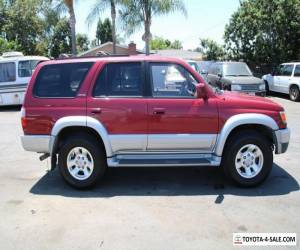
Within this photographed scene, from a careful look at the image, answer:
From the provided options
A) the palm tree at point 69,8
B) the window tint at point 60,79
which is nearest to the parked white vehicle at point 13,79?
the palm tree at point 69,8

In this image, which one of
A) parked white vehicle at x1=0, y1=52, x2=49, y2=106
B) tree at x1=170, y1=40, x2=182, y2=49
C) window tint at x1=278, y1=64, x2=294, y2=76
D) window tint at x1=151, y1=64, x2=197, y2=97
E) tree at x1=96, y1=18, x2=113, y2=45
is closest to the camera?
window tint at x1=151, y1=64, x2=197, y2=97

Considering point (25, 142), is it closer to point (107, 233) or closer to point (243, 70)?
point (107, 233)

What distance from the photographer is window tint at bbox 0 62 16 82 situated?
1614 cm

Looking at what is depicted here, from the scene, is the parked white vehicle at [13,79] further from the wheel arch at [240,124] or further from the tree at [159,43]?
the tree at [159,43]

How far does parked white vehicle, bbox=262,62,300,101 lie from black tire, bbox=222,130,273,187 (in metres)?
13.2

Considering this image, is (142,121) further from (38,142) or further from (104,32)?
(104,32)

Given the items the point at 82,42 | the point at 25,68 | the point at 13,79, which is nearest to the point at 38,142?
the point at 13,79

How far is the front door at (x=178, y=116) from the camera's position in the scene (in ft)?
20.1

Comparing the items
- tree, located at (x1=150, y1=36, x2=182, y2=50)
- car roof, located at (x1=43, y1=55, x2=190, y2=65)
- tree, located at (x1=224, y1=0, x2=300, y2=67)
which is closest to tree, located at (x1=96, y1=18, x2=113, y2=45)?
tree, located at (x1=150, y1=36, x2=182, y2=50)

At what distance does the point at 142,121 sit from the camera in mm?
6145

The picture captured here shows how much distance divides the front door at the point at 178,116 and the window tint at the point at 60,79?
1.07 metres

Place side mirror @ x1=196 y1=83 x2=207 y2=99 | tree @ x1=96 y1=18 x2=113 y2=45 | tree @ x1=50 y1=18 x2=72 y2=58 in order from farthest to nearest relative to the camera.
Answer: tree @ x1=96 y1=18 x2=113 y2=45 < tree @ x1=50 y1=18 x2=72 y2=58 < side mirror @ x1=196 y1=83 x2=207 y2=99

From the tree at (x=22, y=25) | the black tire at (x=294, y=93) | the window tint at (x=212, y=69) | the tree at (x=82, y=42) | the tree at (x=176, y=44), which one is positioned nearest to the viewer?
the black tire at (x=294, y=93)

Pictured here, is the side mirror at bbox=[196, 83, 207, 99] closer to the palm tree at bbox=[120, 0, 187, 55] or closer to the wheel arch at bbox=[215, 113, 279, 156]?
Answer: the wheel arch at bbox=[215, 113, 279, 156]
